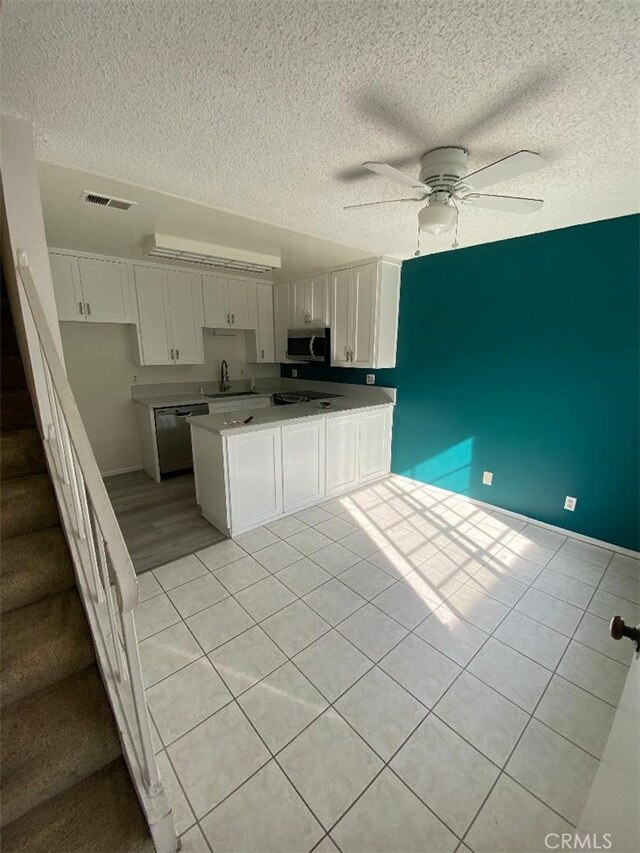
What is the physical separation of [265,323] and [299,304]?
0.65 m

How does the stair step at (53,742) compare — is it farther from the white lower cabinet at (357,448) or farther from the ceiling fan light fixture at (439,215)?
the white lower cabinet at (357,448)

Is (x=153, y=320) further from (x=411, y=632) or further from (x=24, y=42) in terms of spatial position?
(x=411, y=632)

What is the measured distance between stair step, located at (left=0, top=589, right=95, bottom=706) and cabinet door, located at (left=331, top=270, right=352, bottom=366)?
10.8 feet

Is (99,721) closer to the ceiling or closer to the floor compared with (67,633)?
closer to the floor

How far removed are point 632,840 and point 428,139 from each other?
2197 mm

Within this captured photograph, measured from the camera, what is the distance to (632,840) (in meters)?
0.66

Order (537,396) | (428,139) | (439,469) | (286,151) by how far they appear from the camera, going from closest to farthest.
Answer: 1. (428,139)
2. (286,151)
3. (537,396)
4. (439,469)

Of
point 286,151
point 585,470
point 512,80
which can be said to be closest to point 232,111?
point 286,151

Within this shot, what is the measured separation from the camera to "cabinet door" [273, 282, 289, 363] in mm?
4562

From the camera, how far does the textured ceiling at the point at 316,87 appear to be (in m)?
0.92

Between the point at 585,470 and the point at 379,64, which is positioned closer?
the point at 379,64

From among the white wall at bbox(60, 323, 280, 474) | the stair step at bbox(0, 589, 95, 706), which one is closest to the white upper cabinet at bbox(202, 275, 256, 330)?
the white wall at bbox(60, 323, 280, 474)

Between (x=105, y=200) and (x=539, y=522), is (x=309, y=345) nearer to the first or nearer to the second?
(x=105, y=200)

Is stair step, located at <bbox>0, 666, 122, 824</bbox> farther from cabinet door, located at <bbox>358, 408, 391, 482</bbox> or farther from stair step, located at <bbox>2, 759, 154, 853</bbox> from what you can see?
cabinet door, located at <bbox>358, 408, 391, 482</bbox>
